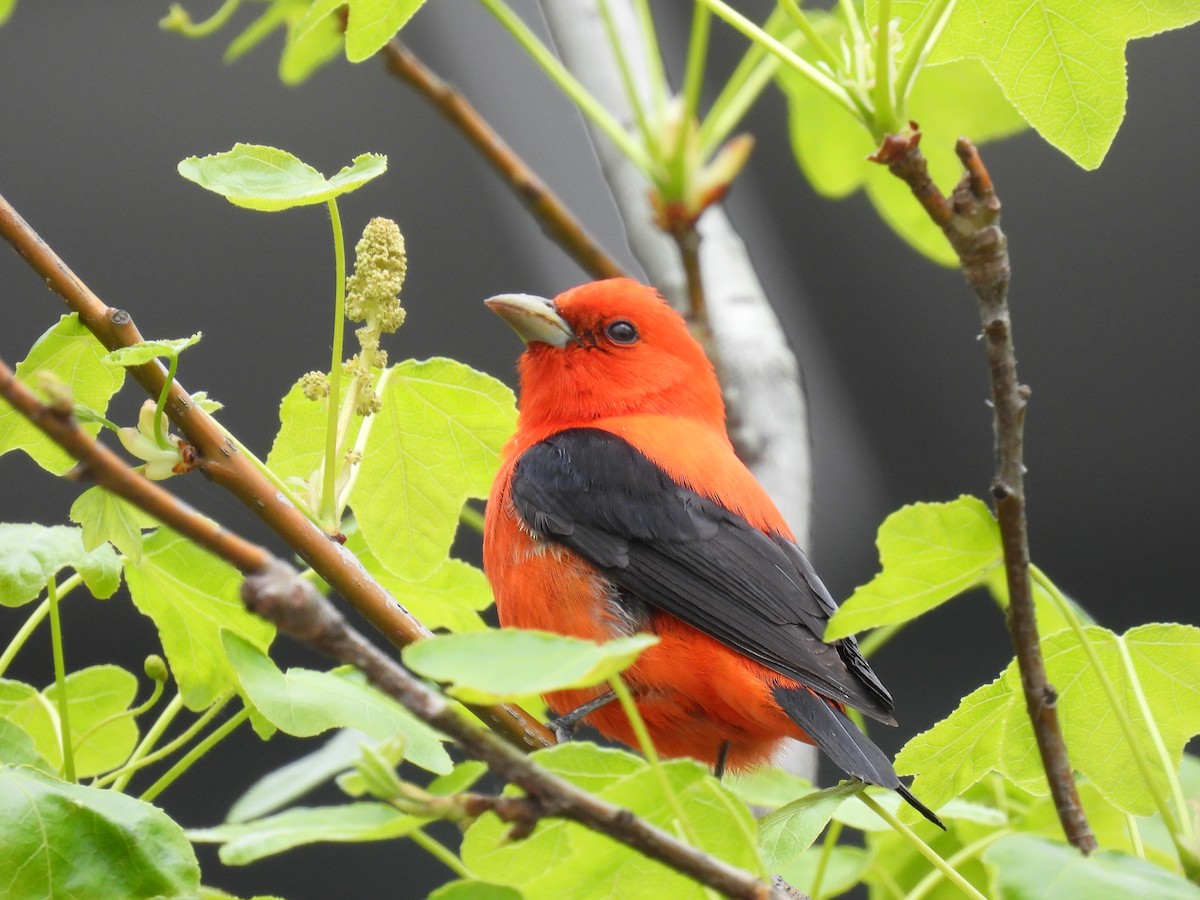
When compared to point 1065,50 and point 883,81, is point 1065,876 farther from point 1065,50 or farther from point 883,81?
A: point 1065,50

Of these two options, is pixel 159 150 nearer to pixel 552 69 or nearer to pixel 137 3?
pixel 137 3

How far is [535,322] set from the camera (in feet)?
8.63

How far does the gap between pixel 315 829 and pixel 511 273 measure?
435cm

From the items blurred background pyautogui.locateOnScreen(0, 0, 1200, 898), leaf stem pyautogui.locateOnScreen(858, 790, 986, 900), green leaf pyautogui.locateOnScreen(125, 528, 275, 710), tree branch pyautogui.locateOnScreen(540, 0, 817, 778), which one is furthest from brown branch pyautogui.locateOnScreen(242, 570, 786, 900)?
blurred background pyautogui.locateOnScreen(0, 0, 1200, 898)

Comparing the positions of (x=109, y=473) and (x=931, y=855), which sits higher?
(x=109, y=473)

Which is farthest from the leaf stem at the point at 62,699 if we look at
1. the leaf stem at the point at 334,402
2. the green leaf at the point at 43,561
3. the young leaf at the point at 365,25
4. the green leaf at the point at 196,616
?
the young leaf at the point at 365,25

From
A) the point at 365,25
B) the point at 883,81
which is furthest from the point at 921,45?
the point at 365,25

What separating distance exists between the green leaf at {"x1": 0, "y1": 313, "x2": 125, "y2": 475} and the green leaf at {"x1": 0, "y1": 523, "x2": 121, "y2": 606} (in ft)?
0.24

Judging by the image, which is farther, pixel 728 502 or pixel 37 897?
pixel 728 502

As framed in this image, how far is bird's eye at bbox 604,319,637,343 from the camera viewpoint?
105 inches

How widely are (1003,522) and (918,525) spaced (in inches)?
4.0

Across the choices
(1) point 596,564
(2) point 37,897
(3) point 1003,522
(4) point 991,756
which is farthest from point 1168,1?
(2) point 37,897

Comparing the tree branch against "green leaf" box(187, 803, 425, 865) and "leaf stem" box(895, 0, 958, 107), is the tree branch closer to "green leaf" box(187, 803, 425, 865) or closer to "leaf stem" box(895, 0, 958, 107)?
"leaf stem" box(895, 0, 958, 107)

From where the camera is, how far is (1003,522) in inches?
46.3
